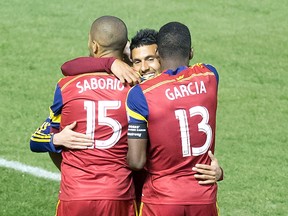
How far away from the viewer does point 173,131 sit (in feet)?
21.3

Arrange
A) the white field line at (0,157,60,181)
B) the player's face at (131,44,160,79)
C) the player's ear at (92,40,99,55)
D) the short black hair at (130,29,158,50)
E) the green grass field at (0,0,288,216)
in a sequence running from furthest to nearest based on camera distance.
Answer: the white field line at (0,157,60,181) → the green grass field at (0,0,288,216) → the short black hair at (130,29,158,50) → the player's face at (131,44,160,79) → the player's ear at (92,40,99,55)

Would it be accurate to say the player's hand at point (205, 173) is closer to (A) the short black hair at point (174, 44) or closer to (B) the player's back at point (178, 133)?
(B) the player's back at point (178, 133)

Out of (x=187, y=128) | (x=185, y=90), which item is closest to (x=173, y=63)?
(x=185, y=90)

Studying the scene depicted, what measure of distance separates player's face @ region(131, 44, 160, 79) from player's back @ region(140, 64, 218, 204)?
899 mm

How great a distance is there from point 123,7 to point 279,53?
3.06m

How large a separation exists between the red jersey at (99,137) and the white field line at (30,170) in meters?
3.76

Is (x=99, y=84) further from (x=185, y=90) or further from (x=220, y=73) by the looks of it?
(x=220, y=73)

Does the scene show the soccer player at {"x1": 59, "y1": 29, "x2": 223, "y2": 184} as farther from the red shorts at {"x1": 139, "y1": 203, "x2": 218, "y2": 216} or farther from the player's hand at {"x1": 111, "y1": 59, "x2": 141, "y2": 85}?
the red shorts at {"x1": 139, "y1": 203, "x2": 218, "y2": 216}

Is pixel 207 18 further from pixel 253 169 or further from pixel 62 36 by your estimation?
pixel 253 169

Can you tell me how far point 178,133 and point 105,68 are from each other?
0.73m

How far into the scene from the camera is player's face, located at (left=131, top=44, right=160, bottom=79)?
7500 mm

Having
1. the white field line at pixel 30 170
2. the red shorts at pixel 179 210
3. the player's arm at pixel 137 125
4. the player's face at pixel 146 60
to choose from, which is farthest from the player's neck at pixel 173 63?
the white field line at pixel 30 170

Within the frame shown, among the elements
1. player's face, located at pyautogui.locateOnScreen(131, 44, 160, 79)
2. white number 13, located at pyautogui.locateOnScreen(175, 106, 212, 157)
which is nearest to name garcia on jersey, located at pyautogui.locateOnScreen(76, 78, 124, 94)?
white number 13, located at pyautogui.locateOnScreen(175, 106, 212, 157)

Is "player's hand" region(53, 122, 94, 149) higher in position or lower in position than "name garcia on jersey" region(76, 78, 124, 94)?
lower
